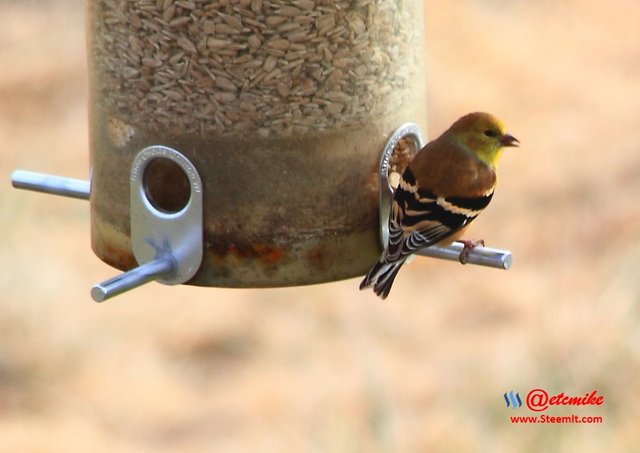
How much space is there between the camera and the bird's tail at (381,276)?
13.5 feet

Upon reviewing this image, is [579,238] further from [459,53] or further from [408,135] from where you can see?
[408,135]

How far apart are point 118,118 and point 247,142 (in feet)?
1.49

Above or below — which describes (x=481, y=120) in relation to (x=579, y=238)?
above

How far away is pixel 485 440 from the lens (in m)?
7.93

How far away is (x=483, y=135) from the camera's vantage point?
453cm

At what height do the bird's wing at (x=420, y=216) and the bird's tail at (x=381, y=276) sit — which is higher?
the bird's wing at (x=420, y=216)

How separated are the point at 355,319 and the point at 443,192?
5.66 metres

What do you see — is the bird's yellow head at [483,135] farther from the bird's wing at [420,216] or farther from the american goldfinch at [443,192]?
the bird's wing at [420,216]

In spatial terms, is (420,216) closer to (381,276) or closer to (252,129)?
(381,276)

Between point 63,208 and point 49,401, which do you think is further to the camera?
point 63,208

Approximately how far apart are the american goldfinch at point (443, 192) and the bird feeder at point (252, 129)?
0.12m

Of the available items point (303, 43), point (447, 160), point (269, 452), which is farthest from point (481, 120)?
point (269, 452)

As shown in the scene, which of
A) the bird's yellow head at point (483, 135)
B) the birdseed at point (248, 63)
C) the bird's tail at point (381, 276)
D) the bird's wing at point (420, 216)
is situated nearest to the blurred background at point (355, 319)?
the bird's yellow head at point (483, 135)

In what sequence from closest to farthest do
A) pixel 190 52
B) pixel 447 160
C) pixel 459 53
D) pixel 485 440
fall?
pixel 190 52, pixel 447 160, pixel 485 440, pixel 459 53
